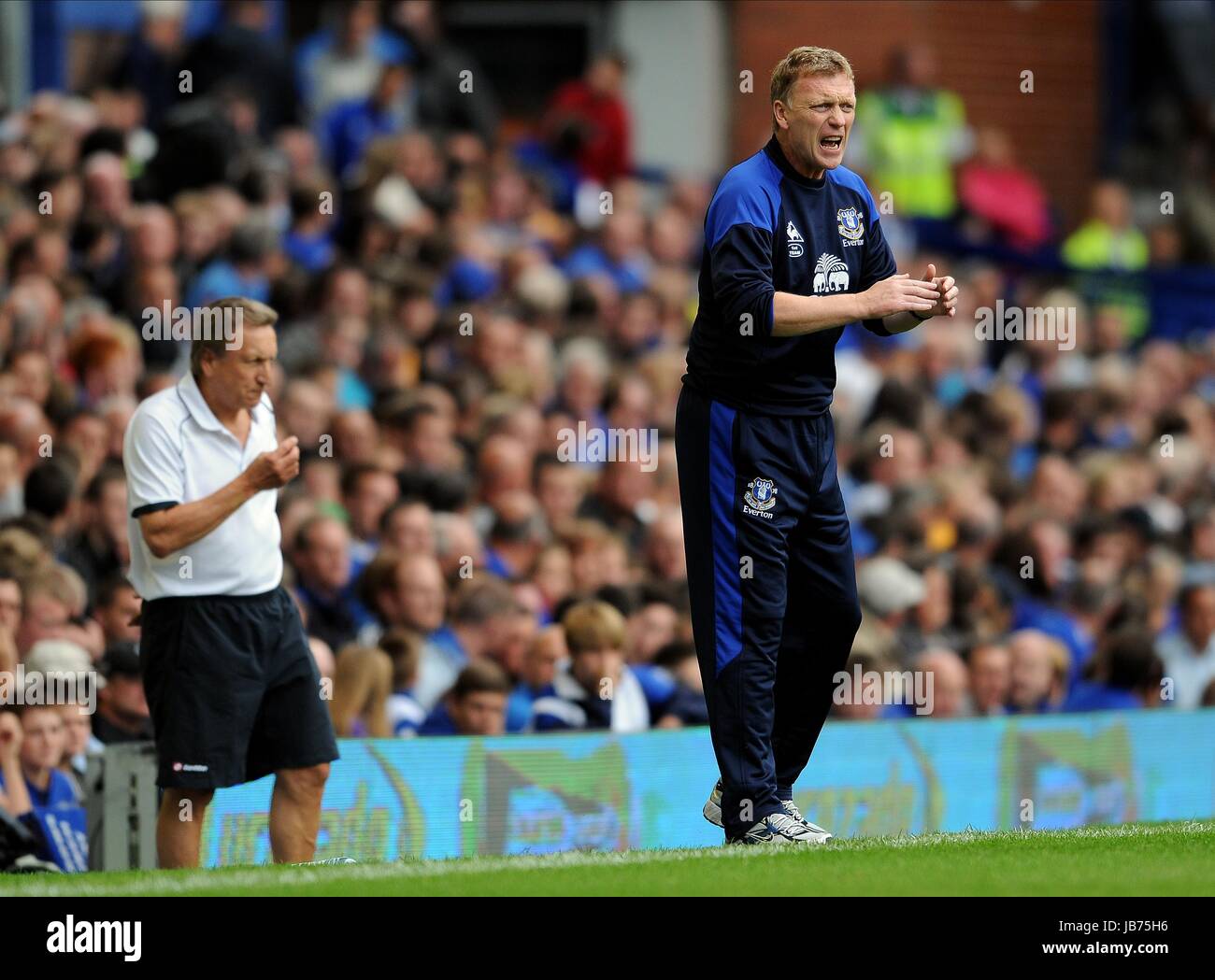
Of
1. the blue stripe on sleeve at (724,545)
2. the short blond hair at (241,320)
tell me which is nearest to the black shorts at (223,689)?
the short blond hair at (241,320)

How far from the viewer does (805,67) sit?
7.04 meters

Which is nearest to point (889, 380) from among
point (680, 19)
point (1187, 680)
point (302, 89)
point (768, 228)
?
point (1187, 680)

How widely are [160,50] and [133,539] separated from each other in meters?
8.98

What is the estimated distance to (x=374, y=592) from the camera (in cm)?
1085

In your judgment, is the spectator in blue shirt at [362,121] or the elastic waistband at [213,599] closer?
the elastic waistband at [213,599]

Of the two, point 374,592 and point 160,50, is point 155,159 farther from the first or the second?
point 374,592

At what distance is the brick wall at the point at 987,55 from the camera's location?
824 inches

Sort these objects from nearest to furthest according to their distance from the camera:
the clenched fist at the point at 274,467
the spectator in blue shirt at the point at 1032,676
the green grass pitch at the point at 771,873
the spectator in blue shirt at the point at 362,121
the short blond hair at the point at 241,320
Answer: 1. the green grass pitch at the point at 771,873
2. the clenched fist at the point at 274,467
3. the short blond hair at the point at 241,320
4. the spectator in blue shirt at the point at 1032,676
5. the spectator in blue shirt at the point at 362,121

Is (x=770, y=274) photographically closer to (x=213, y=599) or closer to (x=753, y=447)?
(x=753, y=447)

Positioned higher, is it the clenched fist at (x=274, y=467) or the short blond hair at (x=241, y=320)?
the short blond hair at (x=241, y=320)

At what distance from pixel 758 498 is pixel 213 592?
190cm

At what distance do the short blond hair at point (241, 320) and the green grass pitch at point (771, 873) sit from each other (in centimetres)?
175

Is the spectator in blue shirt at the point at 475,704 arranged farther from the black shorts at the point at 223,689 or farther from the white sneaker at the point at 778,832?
the white sneaker at the point at 778,832

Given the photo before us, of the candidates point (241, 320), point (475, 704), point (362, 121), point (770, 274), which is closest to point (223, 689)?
point (241, 320)
